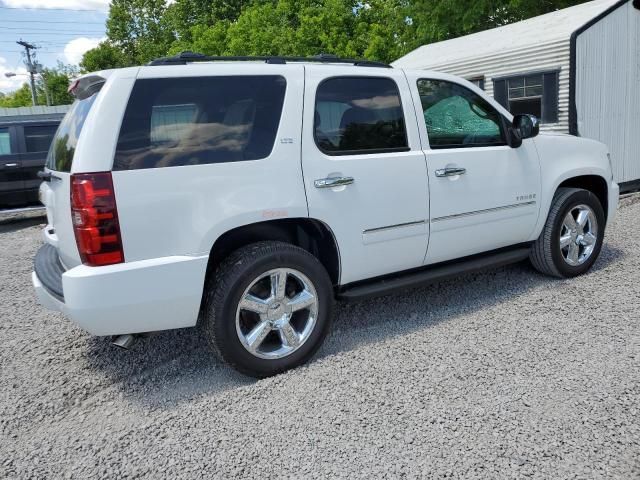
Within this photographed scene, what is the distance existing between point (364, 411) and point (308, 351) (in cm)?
66

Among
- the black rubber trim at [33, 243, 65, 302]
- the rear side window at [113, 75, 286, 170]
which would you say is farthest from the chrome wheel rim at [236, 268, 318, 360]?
the black rubber trim at [33, 243, 65, 302]

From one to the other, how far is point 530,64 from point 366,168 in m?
7.96

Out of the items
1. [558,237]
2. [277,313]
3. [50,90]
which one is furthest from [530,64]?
[50,90]

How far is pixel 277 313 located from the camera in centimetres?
331

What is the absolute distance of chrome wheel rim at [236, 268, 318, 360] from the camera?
10.6 ft

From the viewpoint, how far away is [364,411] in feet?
9.50

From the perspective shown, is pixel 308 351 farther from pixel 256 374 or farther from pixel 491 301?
pixel 491 301

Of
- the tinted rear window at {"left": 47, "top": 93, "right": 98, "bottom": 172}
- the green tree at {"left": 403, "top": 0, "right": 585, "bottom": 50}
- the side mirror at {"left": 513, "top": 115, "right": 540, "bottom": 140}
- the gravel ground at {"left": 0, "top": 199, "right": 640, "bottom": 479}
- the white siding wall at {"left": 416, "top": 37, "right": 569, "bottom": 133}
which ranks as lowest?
the gravel ground at {"left": 0, "top": 199, "right": 640, "bottom": 479}

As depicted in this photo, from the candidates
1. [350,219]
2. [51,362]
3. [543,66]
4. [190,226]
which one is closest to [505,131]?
[350,219]

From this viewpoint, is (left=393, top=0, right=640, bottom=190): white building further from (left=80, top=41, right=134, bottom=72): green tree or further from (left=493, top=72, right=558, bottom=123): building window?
(left=80, top=41, right=134, bottom=72): green tree

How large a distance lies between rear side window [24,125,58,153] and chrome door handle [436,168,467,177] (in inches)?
331

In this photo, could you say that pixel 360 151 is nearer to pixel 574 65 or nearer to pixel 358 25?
pixel 574 65

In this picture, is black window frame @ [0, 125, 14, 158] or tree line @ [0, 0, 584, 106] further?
tree line @ [0, 0, 584, 106]

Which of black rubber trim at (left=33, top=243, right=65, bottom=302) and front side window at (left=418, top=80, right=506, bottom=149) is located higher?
front side window at (left=418, top=80, right=506, bottom=149)
